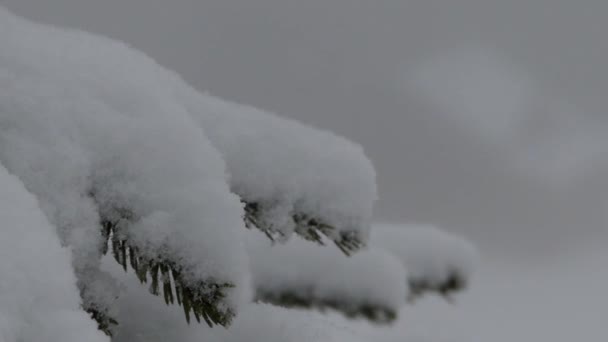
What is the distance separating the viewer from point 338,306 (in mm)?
2016

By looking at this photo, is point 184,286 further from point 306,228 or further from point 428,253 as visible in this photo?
point 428,253

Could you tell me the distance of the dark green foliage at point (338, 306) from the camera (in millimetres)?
1970

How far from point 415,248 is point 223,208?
166 cm

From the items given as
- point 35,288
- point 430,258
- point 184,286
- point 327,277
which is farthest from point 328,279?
point 35,288

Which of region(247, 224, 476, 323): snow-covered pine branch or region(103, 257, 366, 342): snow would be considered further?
region(247, 224, 476, 323): snow-covered pine branch

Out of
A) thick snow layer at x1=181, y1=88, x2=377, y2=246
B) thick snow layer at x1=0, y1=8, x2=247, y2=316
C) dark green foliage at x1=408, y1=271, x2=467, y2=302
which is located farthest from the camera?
dark green foliage at x1=408, y1=271, x2=467, y2=302

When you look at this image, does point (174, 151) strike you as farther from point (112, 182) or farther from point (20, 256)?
point (20, 256)

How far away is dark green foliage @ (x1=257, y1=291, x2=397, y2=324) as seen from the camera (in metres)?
1.97

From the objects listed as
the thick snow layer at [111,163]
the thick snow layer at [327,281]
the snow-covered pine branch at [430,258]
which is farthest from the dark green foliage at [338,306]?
the thick snow layer at [111,163]

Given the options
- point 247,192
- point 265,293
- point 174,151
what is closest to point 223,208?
point 174,151

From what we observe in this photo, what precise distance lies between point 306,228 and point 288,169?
0.11 m

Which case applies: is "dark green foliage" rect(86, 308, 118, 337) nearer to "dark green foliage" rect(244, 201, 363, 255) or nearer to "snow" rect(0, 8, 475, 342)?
"snow" rect(0, 8, 475, 342)

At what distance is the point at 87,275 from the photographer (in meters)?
0.90

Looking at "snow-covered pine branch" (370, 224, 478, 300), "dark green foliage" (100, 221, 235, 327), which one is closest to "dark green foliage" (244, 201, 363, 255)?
"dark green foliage" (100, 221, 235, 327)
